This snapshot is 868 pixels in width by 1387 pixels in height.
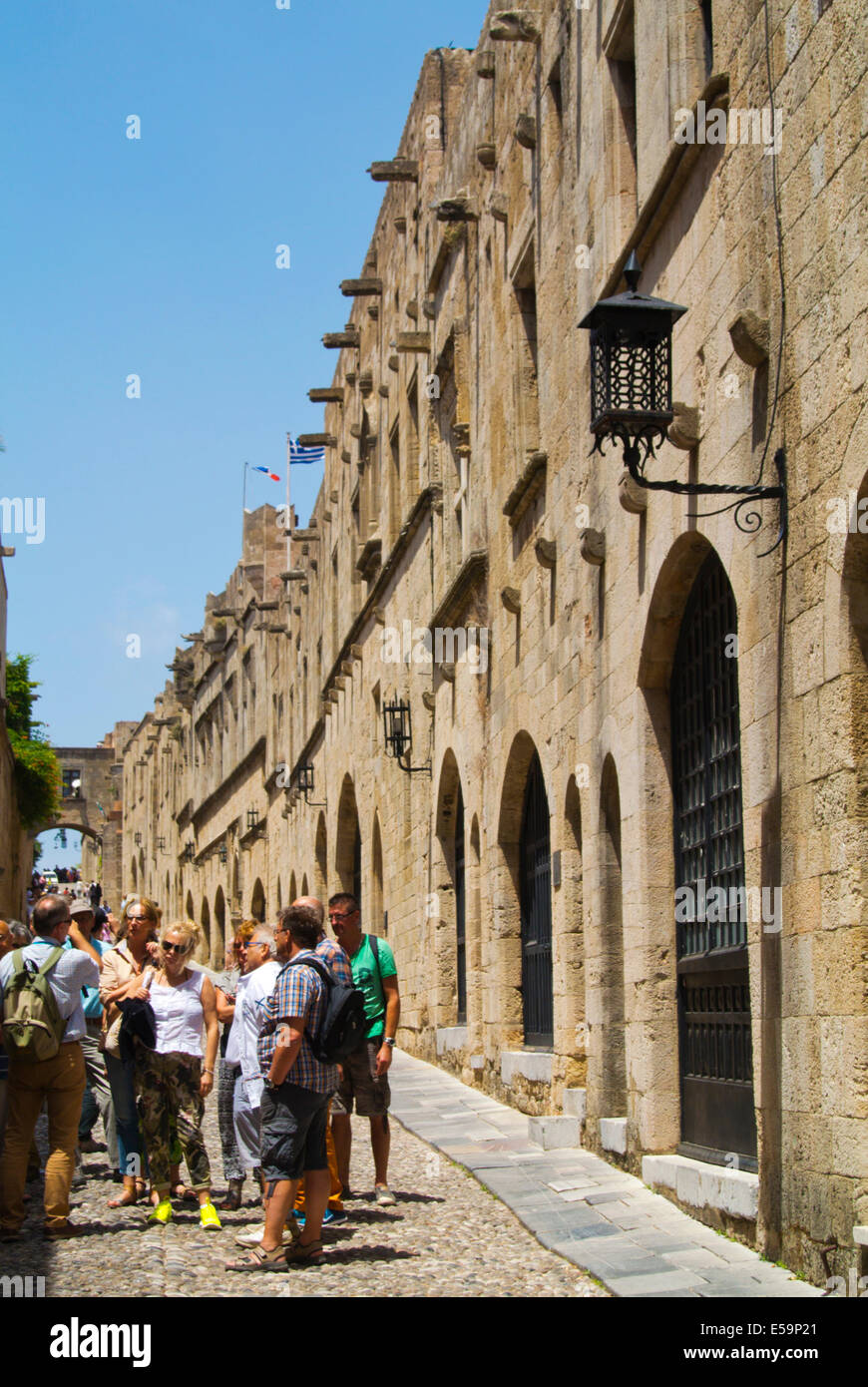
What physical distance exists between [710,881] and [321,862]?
65.3ft

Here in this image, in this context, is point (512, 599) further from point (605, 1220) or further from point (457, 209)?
point (605, 1220)

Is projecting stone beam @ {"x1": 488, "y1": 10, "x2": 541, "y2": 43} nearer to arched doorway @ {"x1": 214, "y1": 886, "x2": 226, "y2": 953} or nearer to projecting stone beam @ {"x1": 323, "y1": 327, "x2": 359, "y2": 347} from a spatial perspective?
projecting stone beam @ {"x1": 323, "y1": 327, "x2": 359, "y2": 347}

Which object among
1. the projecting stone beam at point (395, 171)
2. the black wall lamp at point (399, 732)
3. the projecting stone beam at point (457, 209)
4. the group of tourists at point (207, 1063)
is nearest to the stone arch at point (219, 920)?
the black wall lamp at point (399, 732)

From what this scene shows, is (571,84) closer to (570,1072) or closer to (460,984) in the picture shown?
(570,1072)

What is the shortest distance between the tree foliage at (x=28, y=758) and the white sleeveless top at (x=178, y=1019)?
1135 inches

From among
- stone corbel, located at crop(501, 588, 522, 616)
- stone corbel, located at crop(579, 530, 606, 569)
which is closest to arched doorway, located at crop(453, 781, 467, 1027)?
stone corbel, located at crop(501, 588, 522, 616)

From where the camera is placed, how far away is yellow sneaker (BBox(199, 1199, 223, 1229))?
7973 millimetres

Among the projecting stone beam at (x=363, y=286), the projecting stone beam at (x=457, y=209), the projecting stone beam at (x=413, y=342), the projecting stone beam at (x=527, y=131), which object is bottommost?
the projecting stone beam at (x=527, y=131)

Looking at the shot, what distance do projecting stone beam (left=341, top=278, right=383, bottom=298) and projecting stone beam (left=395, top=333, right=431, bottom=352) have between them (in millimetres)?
4582

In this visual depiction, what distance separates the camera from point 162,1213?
8.18 m

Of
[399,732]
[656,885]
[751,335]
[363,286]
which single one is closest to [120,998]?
[656,885]

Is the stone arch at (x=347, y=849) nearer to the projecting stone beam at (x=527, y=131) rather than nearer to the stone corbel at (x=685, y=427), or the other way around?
the projecting stone beam at (x=527, y=131)

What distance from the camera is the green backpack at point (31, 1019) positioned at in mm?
7723
